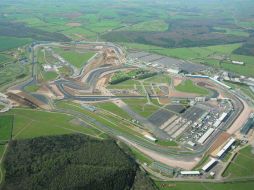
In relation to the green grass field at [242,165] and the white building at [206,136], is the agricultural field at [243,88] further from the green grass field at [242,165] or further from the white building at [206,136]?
the green grass field at [242,165]

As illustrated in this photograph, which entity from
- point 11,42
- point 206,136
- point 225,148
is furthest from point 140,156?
point 11,42

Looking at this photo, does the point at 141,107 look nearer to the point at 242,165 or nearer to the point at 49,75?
the point at 242,165

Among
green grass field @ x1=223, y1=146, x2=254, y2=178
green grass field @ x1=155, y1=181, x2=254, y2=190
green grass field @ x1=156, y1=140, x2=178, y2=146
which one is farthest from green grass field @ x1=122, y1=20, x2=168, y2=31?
green grass field @ x1=155, y1=181, x2=254, y2=190

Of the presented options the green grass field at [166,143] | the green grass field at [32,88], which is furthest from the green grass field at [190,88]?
the green grass field at [32,88]

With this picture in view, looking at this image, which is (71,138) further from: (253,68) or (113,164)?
(253,68)

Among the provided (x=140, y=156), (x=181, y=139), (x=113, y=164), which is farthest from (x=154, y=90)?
(x=113, y=164)
